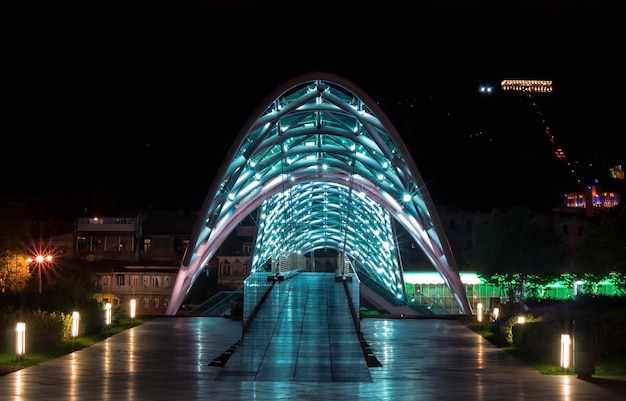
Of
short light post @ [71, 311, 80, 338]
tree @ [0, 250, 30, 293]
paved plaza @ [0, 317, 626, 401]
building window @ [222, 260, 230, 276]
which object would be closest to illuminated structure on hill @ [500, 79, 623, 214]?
building window @ [222, 260, 230, 276]

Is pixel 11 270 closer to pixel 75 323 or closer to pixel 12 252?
pixel 12 252

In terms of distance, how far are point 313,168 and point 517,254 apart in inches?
610

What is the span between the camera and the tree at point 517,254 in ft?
200

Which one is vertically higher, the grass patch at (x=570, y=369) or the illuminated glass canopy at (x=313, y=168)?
the illuminated glass canopy at (x=313, y=168)

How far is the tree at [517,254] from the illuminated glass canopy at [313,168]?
28.5ft

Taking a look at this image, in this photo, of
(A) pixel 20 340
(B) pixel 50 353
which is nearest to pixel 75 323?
(B) pixel 50 353

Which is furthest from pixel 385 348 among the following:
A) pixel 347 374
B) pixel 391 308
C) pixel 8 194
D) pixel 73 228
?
pixel 8 194

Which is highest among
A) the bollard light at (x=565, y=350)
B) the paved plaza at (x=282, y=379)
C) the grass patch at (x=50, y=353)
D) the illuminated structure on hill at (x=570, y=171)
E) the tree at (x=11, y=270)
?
the illuminated structure on hill at (x=570, y=171)

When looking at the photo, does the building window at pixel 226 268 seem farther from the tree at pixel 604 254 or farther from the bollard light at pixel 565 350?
the bollard light at pixel 565 350

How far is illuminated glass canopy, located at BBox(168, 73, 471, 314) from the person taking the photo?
42156mm

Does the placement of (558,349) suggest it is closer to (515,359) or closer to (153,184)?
(515,359)

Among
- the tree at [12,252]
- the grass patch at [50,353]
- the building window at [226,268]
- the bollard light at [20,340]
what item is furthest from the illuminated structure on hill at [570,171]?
the bollard light at [20,340]

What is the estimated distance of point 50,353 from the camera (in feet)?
66.8

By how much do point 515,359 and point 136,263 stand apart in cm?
6247
